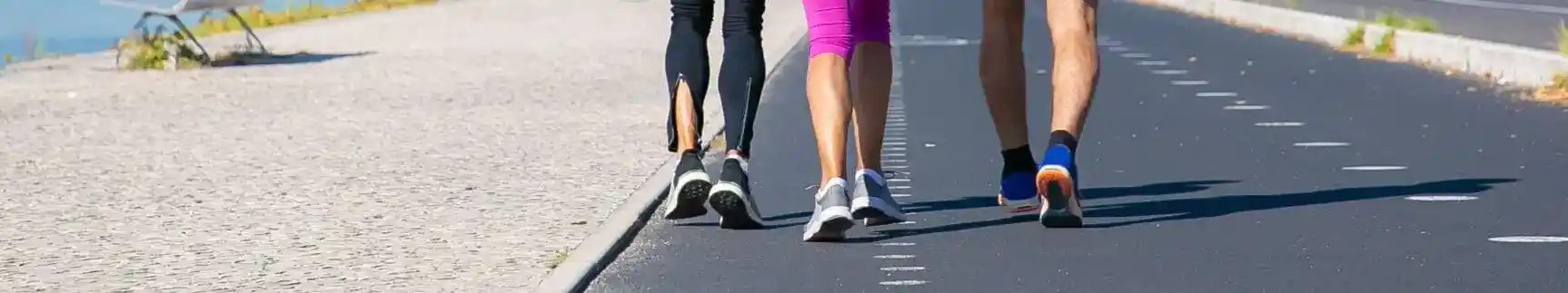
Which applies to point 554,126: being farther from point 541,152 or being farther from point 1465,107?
point 1465,107

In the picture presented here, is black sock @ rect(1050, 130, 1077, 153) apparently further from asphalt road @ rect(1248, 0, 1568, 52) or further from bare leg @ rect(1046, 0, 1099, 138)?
asphalt road @ rect(1248, 0, 1568, 52)

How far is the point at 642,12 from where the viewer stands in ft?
88.2

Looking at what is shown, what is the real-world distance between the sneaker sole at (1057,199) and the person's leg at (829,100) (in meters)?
0.53

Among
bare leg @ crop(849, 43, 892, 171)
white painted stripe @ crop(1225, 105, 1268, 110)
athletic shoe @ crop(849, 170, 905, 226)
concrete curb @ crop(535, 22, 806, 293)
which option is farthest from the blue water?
athletic shoe @ crop(849, 170, 905, 226)

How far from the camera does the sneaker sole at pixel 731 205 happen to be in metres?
6.75

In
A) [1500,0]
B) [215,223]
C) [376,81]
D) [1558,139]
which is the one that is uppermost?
[215,223]

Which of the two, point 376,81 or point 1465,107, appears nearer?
point 1465,107

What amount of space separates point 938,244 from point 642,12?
20461mm

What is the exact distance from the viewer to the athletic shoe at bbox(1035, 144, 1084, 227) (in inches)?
258

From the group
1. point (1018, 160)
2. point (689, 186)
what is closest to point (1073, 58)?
point (1018, 160)

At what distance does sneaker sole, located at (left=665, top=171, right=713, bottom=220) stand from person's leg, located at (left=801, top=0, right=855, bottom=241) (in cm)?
42

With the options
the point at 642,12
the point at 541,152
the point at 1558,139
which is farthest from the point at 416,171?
the point at 642,12

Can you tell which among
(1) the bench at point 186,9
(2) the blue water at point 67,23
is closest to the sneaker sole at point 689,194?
(1) the bench at point 186,9

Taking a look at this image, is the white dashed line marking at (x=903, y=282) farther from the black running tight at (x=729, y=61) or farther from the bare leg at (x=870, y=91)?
the black running tight at (x=729, y=61)
